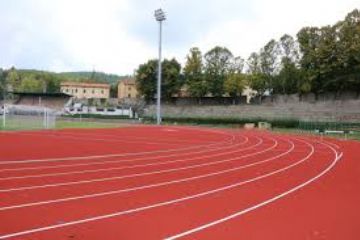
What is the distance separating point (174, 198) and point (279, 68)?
58092mm

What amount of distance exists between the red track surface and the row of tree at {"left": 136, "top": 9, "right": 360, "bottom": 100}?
135 ft

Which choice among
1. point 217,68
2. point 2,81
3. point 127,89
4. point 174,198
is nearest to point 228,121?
point 217,68

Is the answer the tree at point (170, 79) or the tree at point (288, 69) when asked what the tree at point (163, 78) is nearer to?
the tree at point (170, 79)

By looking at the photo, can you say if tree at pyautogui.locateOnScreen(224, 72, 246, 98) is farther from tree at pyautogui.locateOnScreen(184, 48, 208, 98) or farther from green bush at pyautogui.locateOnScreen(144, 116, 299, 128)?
green bush at pyautogui.locateOnScreen(144, 116, 299, 128)

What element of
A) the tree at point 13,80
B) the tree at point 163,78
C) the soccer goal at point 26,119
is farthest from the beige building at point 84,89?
the soccer goal at point 26,119

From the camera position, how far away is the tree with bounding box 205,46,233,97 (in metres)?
72.1

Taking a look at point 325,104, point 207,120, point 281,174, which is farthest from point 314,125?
point 281,174

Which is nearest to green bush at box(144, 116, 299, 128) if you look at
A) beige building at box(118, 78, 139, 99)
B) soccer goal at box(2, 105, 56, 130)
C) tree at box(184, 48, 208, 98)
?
tree at box(184, 48, 208, 98)

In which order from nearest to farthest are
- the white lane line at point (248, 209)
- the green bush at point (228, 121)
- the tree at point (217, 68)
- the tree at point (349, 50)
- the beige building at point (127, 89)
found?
the white lane line at point (248, 209)
the green bush at point (228, 121)
the tree at point (349, 50)
the tree at point (217, 68)
the beige building at point (127, 89)

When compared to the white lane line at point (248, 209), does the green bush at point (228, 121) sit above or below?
above

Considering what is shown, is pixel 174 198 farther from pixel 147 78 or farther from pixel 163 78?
pixel 147 78

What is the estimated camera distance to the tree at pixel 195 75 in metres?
72.6

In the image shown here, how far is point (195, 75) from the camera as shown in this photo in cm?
7375

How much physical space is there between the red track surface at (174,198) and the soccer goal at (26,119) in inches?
953
